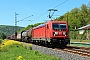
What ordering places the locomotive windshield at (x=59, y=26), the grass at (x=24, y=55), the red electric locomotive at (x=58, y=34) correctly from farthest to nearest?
the locomotive windshield at (x=59, y=26) → the red electric locomotive at (x=58, y=34) → the grass at (x=24, y=55)

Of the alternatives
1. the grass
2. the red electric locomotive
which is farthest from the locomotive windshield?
the grass

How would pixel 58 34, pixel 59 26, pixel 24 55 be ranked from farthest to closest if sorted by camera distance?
1. pixel 59 26
2. pixel 58 34
3. pixel 24 55

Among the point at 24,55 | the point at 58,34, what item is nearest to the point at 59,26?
the point at 58,34

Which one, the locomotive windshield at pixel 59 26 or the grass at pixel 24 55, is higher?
the locomotive windshield at pixel 59 26

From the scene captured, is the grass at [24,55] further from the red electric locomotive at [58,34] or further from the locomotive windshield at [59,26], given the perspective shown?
the locomotive windshield at [59,26]

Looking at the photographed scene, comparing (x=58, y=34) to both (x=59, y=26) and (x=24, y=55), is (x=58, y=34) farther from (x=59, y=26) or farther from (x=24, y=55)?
(x=24, y=55)

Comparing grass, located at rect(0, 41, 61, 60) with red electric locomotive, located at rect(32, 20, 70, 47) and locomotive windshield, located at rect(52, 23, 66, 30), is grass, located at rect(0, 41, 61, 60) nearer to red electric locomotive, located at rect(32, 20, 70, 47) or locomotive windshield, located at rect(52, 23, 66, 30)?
red electric locomotive, located at rect(32, 20, 70, 47)

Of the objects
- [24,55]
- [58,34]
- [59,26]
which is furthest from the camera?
[59,26]

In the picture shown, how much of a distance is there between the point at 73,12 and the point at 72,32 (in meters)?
42.9

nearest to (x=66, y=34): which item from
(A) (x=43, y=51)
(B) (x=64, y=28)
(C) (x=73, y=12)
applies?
(B) (x=64, y=28)

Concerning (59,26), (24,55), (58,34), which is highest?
(59,26)

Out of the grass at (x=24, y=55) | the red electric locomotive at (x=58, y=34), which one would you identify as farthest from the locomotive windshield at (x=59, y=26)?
the grass at (x=24, y=55)

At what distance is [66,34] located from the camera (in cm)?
2550

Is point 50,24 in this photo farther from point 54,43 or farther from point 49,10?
point 49,10
